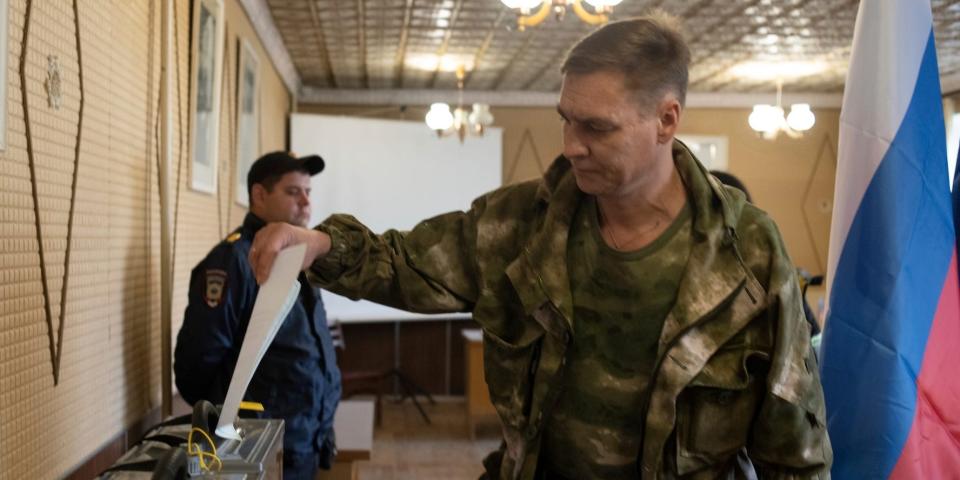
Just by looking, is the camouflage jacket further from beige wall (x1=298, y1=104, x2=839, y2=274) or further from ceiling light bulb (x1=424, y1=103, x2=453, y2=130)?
beige wall (x1=298, y1=104, x2=839, y2=274)

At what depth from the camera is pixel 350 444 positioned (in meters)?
3.68

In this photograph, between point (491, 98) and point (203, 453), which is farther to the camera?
point (491, 98)

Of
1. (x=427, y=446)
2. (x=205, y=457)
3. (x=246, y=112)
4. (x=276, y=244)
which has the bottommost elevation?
(x=427, y=446)

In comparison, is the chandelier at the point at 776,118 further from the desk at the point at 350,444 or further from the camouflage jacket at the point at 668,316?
the camouflage jacket at the point at 668,316

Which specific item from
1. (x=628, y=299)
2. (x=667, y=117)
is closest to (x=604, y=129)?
(x=667, y=117)

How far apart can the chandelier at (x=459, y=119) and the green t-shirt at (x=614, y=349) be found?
5.94 m

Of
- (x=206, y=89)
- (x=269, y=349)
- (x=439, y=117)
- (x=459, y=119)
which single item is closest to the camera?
(x=269, y=349)

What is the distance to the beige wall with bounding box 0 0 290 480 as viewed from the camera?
160cm

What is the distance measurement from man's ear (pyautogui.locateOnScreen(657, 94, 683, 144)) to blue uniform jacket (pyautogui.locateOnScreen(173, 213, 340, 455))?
1.45 meters

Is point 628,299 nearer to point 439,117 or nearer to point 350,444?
point 350,444

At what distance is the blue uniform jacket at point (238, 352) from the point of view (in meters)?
2.48

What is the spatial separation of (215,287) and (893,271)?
5.35ft

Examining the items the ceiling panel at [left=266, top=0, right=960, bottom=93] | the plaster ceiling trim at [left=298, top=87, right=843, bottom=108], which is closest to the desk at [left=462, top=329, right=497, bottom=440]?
the ceiling panel at [left=266, top=0, right=960, bottom=93]

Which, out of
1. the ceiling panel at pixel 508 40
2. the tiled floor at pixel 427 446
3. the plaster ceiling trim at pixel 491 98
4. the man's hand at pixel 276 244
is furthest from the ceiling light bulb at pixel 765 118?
the man's hand at pixel 276 244
